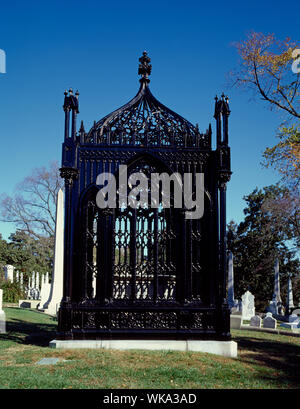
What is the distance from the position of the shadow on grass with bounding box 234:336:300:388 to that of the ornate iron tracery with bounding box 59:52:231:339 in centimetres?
102

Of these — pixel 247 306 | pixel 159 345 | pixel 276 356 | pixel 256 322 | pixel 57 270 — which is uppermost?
pixel 57 270

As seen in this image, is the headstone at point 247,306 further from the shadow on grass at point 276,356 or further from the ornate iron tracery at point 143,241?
the ornate iron tracery at point 143,241

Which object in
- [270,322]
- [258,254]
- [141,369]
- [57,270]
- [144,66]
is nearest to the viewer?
[141,369]

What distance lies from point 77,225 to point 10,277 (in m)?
21.2

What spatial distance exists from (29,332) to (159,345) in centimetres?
527

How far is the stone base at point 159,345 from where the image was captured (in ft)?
32.4

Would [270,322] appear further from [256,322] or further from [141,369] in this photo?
[141,369]

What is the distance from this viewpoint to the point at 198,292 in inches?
412

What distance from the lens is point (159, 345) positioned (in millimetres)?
9930

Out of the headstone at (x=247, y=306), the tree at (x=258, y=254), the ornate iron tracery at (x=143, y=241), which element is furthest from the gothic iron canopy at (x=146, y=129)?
the tree at (x=258, y=254)

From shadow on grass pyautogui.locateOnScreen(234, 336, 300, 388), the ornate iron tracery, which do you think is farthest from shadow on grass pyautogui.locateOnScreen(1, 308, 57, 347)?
shadow on grass pyautogui.locateOnScreen(234, 336, 300, 388)

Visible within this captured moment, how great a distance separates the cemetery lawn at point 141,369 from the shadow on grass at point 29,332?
0.72 ft

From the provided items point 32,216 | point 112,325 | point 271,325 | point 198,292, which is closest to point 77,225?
point 112,325

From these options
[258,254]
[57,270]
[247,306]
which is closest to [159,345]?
[57,270]
